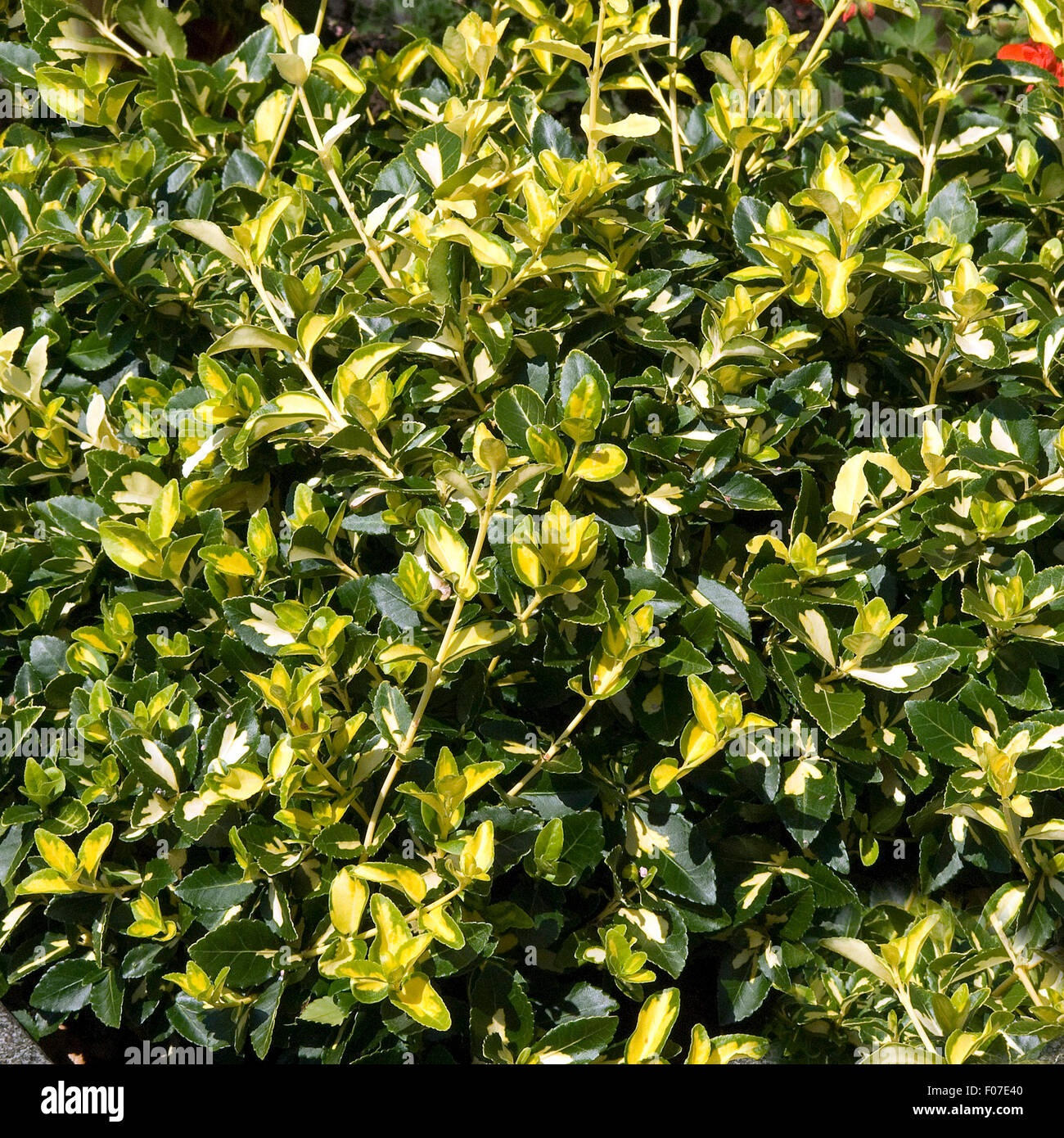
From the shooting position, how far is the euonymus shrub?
5.65 ft

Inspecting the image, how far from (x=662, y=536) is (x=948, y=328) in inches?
25.0

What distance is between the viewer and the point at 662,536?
5.94 feet

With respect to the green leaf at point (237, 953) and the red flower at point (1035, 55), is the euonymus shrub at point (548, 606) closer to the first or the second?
the green leaf at point (237, 953)

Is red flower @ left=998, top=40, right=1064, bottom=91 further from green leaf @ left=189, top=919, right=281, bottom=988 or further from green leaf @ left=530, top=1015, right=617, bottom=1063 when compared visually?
green leaf @ left=189, top=919, right=281, bottom=988

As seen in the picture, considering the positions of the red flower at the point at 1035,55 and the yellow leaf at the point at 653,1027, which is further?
the red flower at the point at 1035,55

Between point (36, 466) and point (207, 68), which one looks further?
point (207, 68)

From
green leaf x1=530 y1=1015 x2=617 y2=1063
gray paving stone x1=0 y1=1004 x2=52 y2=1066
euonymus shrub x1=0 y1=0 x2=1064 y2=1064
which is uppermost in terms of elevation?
euonymus shrub x1=0 y1=0 x2=1064 y2=1064

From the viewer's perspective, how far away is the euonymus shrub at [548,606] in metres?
1.72

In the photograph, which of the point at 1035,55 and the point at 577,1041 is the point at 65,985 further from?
the point at 1035,55

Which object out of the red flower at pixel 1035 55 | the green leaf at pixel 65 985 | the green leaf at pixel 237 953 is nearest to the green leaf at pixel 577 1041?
the green leaf at pixel 237 953

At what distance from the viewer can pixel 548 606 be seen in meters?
1.79

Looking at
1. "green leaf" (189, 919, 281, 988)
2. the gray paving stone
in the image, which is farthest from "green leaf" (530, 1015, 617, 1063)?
the gray paving stone
